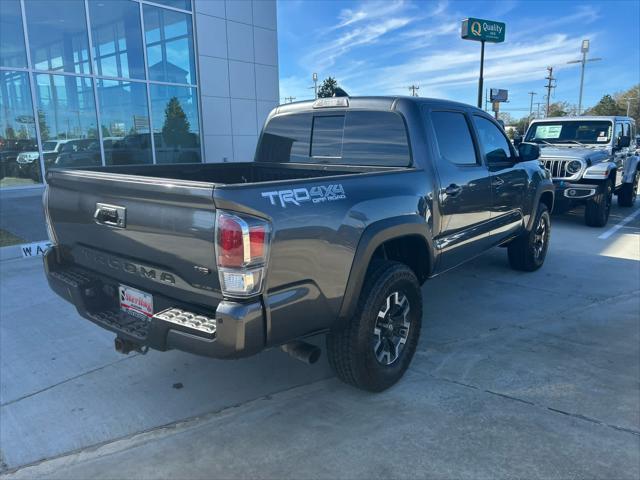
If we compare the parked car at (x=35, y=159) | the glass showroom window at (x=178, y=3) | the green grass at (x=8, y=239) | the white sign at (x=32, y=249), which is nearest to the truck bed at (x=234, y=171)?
the white sign at (x=32, y=249)

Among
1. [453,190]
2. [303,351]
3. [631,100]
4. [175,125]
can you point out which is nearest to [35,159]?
[175,125]

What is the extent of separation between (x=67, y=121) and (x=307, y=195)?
11168 millimetres

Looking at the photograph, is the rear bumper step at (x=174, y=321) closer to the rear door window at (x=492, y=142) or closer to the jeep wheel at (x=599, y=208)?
the rear door window at (x=492, y=142)

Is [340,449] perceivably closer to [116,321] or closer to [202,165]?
[116,321]

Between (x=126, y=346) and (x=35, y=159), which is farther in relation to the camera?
(x=35, y=159)

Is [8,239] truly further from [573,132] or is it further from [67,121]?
[573,132]

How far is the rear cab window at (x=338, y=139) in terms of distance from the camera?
3715 mm

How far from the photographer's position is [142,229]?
258 cm

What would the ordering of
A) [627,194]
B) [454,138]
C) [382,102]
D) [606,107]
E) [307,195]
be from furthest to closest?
1. [606,107]
2. [627,194]
3. [454,138]
4. [382,102]
5. [307,195]

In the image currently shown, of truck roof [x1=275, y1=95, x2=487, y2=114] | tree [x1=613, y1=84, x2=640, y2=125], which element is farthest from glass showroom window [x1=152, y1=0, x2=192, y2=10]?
tree [x1=613, y1=84, x2=640, y2=125]

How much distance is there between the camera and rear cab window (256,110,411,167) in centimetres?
371

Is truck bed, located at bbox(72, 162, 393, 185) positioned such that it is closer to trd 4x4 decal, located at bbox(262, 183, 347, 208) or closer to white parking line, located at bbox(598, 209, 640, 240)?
trd 4x4 decal, located at bbox(262, 183, 347, 208)

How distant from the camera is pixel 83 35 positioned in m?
11.7

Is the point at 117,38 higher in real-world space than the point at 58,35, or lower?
higher
